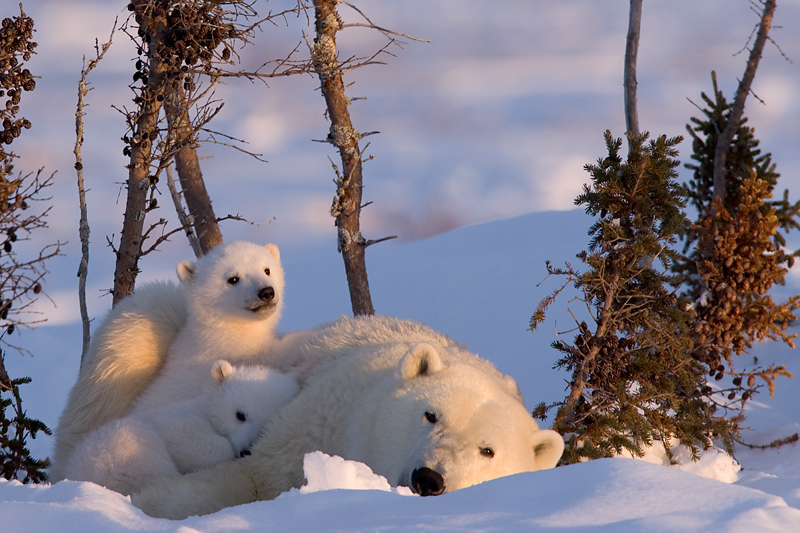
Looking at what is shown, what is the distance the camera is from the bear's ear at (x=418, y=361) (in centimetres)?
379

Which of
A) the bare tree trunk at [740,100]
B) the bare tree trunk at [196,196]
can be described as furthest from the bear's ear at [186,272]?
the bare tree trunk at [740,100]

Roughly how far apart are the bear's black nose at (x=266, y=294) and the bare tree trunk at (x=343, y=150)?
1949 mm

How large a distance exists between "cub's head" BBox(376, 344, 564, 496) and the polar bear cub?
105cm

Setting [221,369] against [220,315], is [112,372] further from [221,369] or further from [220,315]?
[221,369]

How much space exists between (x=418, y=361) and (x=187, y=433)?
1416 millimetres

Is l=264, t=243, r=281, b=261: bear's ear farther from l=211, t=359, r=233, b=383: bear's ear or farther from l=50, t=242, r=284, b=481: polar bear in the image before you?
l=211, t=359, r=233, b=383: bear's ear

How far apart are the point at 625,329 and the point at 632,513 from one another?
3.35 meters

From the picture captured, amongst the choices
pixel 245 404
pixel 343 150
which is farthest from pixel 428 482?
pixel 343 150

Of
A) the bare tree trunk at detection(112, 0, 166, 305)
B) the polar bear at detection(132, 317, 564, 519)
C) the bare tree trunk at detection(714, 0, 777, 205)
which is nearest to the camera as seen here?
the polar bear at detection(132, 317, 564, 519)

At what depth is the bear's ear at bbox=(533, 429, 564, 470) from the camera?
3.79m

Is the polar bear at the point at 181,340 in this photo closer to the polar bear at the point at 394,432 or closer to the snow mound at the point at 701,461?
the polar bear at the point at 394,432

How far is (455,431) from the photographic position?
3.45m

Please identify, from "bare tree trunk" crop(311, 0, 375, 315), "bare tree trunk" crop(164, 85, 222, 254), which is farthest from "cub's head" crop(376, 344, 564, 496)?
"bare tree trunk" crop(164, 85, 222, 254)

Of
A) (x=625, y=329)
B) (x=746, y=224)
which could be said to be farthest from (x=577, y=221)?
(x=625, y=329)
